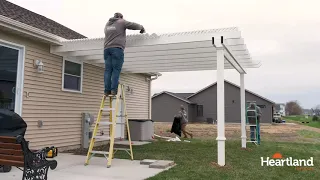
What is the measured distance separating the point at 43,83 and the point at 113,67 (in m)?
2.34

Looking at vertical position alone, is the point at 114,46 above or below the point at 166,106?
above

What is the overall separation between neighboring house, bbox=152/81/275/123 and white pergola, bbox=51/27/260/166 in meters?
25.6

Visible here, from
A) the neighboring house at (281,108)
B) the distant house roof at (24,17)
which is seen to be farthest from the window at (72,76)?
the neighboring house at (281,108)

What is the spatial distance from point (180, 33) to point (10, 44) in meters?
3.85

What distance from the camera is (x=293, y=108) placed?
282 feet

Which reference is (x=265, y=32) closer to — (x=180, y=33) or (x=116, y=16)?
(x=180, y=33)

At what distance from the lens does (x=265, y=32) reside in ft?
41.0

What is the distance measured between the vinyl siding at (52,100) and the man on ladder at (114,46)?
208 centimetres

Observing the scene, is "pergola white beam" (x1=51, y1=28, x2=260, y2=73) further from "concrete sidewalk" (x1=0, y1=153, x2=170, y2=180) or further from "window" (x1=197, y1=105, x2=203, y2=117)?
"window" (x1=197, y1=105, x2=203, y2=117)

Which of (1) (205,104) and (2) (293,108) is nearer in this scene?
(1) (205,104)

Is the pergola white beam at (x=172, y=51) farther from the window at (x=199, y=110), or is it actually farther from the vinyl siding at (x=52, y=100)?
the window at (x=199, y=110)

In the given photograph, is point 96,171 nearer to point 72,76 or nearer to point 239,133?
point 72,76

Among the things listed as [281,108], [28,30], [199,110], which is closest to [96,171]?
[28,30]

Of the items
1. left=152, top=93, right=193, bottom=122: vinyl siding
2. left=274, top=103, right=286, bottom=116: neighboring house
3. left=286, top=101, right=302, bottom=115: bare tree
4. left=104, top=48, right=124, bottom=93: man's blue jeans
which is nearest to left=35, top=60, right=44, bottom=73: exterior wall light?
left=104, top=48, right=124, bottom=93: man's blue jeans
